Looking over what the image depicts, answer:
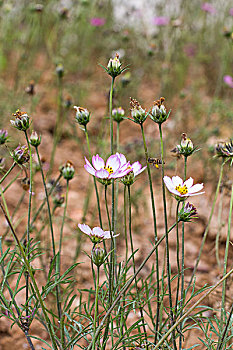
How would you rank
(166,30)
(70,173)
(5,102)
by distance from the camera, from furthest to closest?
(166,30)
(5,102)
(70,173)

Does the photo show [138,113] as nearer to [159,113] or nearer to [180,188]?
[159,113]

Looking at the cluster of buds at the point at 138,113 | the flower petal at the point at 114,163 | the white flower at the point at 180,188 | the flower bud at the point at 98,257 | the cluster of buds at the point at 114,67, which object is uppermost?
the cluster of buds at the point at 114,67

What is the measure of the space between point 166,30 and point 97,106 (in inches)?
34.0

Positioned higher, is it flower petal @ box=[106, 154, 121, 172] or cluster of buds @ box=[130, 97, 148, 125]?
cluster of buds @ box=[130, 97, 148, 125]

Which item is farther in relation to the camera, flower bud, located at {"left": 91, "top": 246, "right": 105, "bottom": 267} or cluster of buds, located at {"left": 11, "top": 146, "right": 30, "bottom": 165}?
cluster of buds, located at {"left": 11, "top": 146, "right": 30, "bottom": 165}

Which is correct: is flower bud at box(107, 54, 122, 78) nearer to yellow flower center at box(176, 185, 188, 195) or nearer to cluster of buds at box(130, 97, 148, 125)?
cluster of buds at box(130, 97, 148, 125)

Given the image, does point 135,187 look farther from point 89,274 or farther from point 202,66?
→ point 202,66

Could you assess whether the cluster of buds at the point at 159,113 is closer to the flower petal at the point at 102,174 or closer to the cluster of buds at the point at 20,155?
the flower petal at the point at 102,174

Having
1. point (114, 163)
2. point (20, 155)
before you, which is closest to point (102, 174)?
point (114, 163)

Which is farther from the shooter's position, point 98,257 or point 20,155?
point 20,155

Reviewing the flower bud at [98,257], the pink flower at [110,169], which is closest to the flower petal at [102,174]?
the pink flower at [110,169]

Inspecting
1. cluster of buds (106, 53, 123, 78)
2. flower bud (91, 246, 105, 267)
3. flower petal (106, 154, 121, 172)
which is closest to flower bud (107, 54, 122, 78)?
cluster of buds (106, 53, 123, 78)

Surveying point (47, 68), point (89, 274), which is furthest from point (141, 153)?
point (47, 68)

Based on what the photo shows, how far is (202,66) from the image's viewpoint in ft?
8.56
